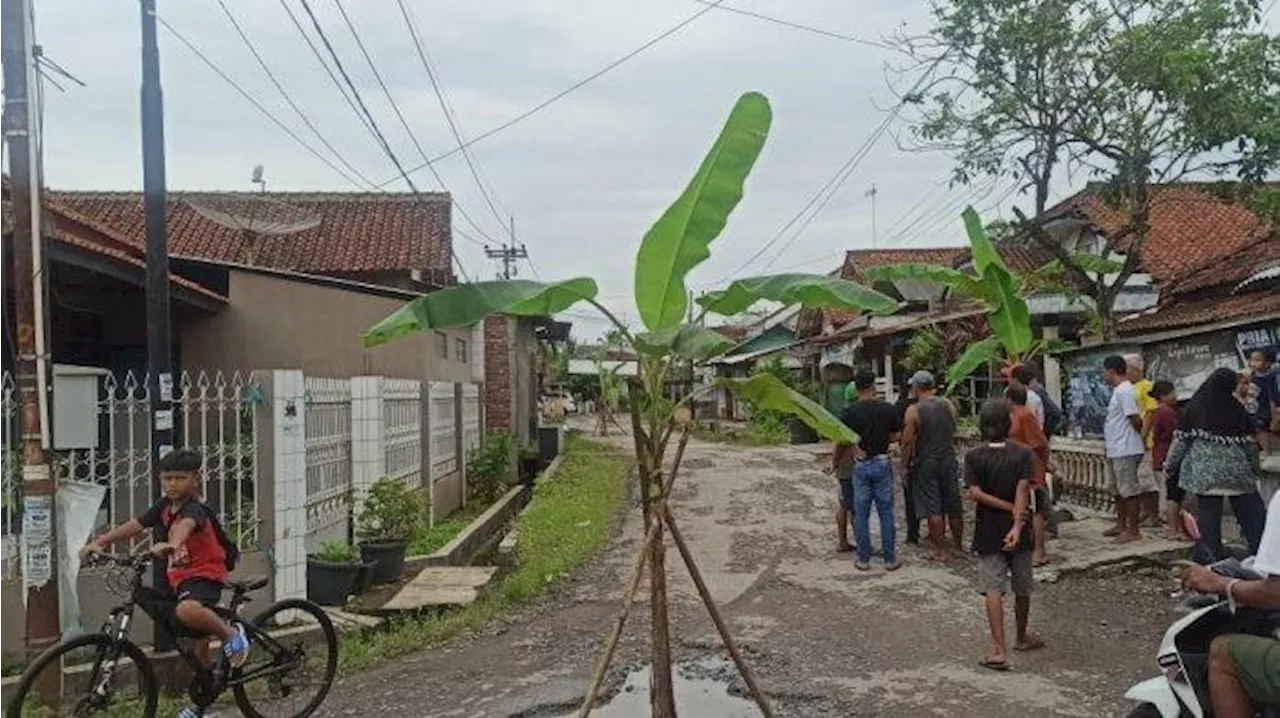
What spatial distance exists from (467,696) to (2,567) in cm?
332

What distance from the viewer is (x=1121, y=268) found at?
14125mm

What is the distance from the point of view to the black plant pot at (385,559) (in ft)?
29.2

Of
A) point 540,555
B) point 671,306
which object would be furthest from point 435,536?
point 671,306

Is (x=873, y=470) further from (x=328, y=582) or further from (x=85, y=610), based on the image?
(x=85, y=610)

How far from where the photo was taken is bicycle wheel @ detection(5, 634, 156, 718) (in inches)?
201

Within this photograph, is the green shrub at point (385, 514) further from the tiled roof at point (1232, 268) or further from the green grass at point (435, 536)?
the tiled roof at point (1232, 268)

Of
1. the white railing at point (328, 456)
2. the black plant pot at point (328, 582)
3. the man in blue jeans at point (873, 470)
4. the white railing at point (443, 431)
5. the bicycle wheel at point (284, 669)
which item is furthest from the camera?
the white railing at point (443, 431)

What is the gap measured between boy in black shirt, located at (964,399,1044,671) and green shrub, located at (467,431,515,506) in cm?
978

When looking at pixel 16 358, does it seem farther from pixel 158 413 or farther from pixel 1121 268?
pixel 1121 268

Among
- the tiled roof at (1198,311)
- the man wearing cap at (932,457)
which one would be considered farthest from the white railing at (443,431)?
the tiled roof at (1198,311)

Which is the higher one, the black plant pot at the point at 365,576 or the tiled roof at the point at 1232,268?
the tiled roof at the point at 1232,268

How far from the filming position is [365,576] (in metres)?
8.52

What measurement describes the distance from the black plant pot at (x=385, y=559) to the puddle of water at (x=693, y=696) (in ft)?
11.0

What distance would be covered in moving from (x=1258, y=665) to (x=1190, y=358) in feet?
24.5
